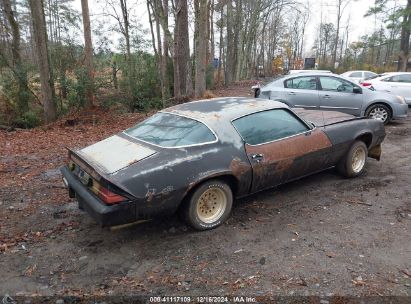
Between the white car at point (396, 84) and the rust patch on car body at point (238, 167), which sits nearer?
the rust patch on car body at point (238, 167)

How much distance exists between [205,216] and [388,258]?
2.04 m

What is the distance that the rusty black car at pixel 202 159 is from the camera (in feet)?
12.1

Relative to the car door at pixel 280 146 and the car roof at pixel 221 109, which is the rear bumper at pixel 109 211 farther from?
the car door at pixel 280 146

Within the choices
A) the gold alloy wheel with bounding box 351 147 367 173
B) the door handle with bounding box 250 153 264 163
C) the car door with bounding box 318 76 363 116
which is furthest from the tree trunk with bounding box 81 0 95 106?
the gold alloy wheel with bounding box 351 147 367 173

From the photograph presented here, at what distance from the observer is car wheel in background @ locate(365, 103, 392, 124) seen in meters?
9.78

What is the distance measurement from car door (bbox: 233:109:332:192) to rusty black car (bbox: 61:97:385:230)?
0.05 ft

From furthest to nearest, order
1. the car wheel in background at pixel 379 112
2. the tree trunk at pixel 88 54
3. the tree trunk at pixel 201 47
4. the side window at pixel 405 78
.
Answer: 1. the side window at pixel 405 78
2. the tree trunk at pixel 201 47
3. the tree trunk at pixel 88 54
4. the car wheel in background at pixel 379 112

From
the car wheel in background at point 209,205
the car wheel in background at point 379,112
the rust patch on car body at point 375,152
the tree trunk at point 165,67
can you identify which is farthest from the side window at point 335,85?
the car wheel in background at point 209,205

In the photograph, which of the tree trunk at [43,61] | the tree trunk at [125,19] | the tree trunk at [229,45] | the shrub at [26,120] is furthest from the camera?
the tree trunk at [229,45]

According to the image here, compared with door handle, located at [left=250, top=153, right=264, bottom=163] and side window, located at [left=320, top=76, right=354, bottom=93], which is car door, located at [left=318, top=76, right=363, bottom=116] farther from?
door handle, located at [left=250, top=153, right=264, bottom=163]

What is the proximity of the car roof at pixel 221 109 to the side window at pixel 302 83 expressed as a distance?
535 cm

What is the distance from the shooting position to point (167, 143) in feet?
13.9

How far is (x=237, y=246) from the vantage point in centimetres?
392

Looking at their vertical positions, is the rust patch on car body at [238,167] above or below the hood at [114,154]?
below
